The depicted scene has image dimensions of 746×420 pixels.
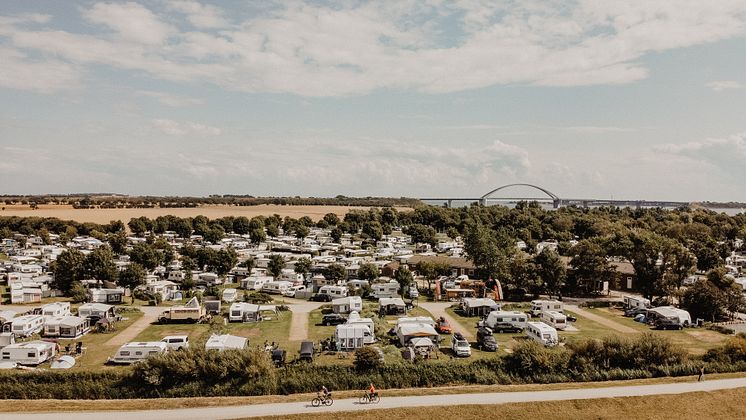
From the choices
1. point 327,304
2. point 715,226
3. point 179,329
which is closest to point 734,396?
point 327,304

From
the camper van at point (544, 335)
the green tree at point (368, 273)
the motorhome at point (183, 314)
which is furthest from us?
the green tree at point (368, 273)

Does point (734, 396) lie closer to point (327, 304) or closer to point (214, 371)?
point (214, 371)

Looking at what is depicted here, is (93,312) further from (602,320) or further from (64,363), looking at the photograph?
(602,320)

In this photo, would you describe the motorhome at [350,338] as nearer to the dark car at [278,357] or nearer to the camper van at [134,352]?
the dark car at [278,357]

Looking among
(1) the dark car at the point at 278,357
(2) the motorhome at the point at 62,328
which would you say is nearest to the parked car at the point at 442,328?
(1) the dark car at the point at 278,357

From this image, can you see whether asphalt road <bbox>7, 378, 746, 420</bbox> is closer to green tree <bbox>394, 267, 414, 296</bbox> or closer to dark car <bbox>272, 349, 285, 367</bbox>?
dark car <bbox>272, 349, 285, 367</bbox>

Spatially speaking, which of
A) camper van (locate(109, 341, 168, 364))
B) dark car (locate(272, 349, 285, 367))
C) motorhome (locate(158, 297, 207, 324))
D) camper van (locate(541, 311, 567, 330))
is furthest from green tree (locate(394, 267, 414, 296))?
camper van (locate(109, 341, 168, 364))

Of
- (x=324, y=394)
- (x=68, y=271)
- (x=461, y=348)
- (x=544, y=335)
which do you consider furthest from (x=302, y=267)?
(x=324, y=394)
